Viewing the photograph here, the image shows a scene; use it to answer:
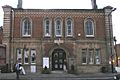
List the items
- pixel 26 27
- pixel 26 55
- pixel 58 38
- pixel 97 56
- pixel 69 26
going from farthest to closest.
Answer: pixel 69 26, pixel 97 56, pixel 26 27, pixel 58 38, pixel 26 55

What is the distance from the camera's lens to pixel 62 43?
1375 inches

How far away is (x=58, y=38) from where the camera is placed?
35062mm

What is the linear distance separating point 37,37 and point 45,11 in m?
3.89

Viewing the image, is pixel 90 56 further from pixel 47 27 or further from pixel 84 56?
pixel 47 27

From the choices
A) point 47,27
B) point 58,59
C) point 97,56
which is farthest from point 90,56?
point 47,27

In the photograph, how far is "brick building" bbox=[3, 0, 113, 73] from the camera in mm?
34625

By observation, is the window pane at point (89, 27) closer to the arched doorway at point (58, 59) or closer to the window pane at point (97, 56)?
the window pane at point (97, 56)

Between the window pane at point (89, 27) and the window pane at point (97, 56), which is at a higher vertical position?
the window pane at point (89, 27)

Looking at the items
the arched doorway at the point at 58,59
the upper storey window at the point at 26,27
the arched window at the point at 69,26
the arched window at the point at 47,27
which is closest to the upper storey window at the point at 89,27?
the arched window at the point at 69,26

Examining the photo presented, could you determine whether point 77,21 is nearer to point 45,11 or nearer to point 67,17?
point 67,17

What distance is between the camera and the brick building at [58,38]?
34625 millimetres

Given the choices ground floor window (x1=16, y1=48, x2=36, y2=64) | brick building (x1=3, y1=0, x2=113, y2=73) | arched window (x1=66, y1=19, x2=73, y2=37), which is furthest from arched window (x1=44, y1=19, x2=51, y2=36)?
ground floor window (x1=16, y1=48, x2=36, y2=64)

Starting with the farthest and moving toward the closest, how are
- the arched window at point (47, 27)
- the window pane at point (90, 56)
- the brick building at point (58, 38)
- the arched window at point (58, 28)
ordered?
the arched window at point (58, 28)
the arched window at point (47, 27)
the window pane at point (90, 56)
the brick building at point (58, 38)

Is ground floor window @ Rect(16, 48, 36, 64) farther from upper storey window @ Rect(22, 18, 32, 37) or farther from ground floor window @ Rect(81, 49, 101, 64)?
ground floor window @ Rect(81, 49, 101, 64)
